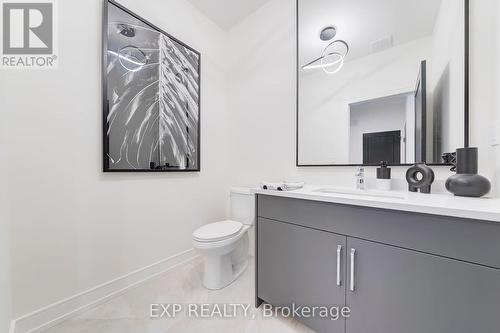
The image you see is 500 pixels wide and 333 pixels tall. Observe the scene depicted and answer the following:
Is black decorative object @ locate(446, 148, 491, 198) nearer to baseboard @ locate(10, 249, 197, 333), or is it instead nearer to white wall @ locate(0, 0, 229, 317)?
white wall @ locate(0, 0, 229, 317)

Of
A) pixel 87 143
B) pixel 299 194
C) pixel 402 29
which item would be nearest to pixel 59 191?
pixel 87 143

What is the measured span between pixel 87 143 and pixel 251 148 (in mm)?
1387

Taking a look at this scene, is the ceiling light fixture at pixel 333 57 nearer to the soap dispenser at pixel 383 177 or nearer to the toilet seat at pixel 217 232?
the soap dispenser at pixel 383 177

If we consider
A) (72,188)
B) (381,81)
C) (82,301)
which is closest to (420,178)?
(381,81)

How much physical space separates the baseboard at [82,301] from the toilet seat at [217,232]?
535 millimetres

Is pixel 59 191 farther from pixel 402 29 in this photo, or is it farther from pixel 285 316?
pixel 402 29

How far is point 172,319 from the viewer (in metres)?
1.24

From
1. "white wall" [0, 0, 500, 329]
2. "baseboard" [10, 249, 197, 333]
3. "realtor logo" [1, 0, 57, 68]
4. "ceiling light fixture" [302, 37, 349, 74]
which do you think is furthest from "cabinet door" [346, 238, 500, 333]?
"realtor logo" [1, 0, 57, 68]

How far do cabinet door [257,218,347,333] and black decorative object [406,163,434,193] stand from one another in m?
0.58

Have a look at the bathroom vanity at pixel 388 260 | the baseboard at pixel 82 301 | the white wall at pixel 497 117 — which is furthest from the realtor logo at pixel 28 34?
the white wall at pixel 497 117

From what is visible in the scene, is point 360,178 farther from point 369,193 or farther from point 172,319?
point 172,319

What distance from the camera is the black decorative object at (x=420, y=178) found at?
1.09m

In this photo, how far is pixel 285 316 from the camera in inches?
49.8

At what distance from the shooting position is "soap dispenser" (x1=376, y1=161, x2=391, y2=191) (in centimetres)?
126
